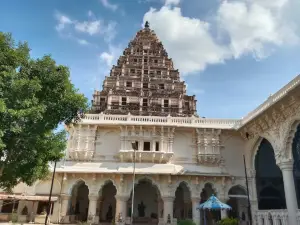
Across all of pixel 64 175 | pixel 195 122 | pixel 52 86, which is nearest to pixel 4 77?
pixel 52 86

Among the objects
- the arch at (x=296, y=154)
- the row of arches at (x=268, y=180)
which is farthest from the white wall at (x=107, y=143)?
the arch at (x=296, y=154)

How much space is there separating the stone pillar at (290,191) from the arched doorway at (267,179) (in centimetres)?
315

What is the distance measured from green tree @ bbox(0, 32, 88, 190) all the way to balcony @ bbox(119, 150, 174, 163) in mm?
9519

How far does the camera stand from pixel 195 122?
26188 millimetres

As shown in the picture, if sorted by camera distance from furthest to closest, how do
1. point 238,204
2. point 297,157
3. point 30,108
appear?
point 238,204, point 297,157, point 30,108

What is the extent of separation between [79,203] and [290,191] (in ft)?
64.6

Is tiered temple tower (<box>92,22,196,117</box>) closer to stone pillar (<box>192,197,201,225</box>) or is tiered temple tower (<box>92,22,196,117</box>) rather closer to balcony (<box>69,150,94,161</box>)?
balcony (<box>69,150,94,161</box>)

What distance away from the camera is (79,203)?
88.9ft

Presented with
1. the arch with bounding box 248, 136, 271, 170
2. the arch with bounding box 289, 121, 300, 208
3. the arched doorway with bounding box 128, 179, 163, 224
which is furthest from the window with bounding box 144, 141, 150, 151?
the arch with bounding box 289, 121, 300, 208

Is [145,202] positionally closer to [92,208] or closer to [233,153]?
[92,208]

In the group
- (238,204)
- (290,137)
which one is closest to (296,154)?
(290,137)

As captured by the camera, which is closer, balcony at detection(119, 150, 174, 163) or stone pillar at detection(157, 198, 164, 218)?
balcony at detection(119, 150, 174, 163)

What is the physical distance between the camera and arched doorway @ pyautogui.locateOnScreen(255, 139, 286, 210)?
21.0 m

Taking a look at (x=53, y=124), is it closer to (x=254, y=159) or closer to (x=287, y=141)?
(x=287, y=141)
